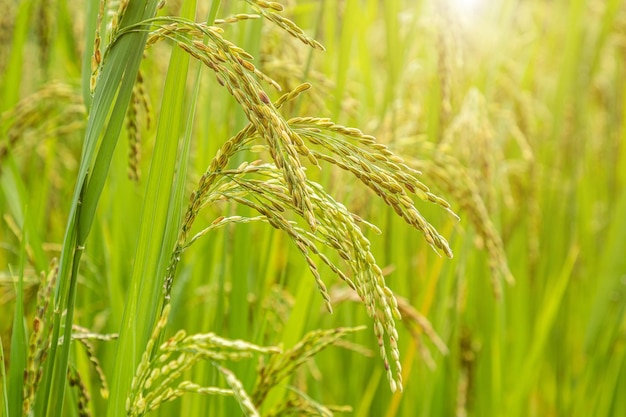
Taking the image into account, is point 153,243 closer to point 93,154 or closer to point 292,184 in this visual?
A: point 93,154

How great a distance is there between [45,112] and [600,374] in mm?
1563

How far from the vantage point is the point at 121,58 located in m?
0.76

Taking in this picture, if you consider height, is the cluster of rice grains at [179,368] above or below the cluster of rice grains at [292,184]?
below

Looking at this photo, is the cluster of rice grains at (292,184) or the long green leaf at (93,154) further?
the long green leaf at (93,154)

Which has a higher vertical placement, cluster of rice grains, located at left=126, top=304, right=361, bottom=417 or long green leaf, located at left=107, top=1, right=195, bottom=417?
long green leaf, located at left=107, top=1, right=195, bottom=417

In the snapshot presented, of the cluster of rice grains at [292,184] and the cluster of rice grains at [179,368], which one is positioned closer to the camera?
the cluster of rice grains at [292,184]

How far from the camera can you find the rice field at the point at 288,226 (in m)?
0.74

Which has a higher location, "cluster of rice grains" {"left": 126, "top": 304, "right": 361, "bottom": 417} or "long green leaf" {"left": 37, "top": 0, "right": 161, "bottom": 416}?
"long green leaf" {"left": 37, "top": 0, "right": 161, "bottom": 416}

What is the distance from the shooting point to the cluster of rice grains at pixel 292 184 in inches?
25.1

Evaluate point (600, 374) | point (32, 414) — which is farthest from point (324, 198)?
point (600, 374)

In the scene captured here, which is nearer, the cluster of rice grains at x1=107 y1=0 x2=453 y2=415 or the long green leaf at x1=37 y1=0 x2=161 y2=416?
the cluster of rice grains at x1=107 y1=0 x2=453 y2=415

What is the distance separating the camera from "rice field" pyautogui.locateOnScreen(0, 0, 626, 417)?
736mm

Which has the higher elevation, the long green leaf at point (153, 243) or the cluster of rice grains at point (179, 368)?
the long green leaf at point (153, 243)

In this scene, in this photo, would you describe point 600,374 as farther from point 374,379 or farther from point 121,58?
point 121,58
